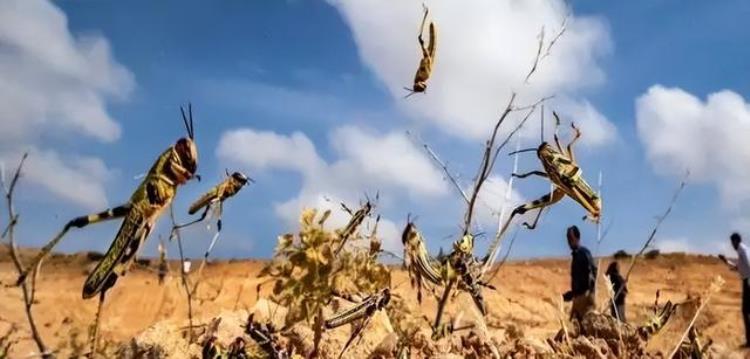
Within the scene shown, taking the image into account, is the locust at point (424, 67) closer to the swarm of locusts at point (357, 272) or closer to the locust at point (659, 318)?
the swarm of locusts at point (357, 272)

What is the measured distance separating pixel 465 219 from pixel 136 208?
201cm

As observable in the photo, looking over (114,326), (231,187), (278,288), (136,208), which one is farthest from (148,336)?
(114,326)

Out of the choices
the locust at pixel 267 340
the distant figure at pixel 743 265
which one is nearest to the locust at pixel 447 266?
the locust at pixel 267 340

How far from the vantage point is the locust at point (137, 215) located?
1.30m

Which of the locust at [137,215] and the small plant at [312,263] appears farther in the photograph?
the small plant at [312,263]

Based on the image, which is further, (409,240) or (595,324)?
(595,324)

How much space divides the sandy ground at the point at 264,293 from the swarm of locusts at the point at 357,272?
1.87 feet

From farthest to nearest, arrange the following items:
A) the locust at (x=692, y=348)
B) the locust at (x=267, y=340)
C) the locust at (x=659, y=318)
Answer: the locust at (x=692, y=348)
the locust at (x=659, y=318)
the locust at (x=267, y=340)

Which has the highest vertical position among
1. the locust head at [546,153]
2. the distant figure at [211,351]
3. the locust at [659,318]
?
the locust head at [546,153]

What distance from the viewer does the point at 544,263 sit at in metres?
28.2

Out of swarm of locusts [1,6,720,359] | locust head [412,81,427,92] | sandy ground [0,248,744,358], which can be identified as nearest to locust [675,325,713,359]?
swarm of locusts [1,6,720,359]

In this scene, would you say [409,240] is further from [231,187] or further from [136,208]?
[136,208]

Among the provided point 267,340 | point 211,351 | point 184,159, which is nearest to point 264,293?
point 267,340

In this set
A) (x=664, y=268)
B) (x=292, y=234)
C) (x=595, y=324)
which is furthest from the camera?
(x=664, y=268)
